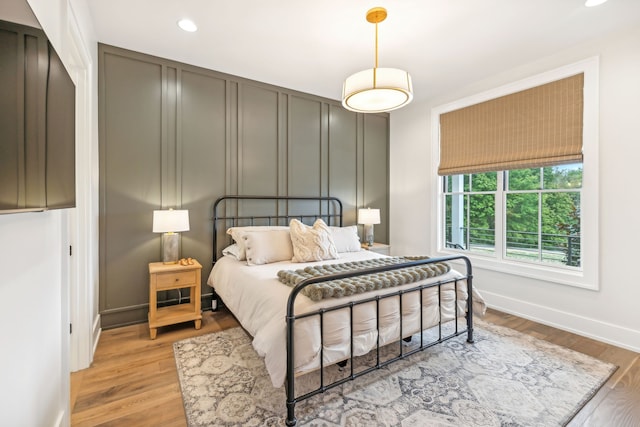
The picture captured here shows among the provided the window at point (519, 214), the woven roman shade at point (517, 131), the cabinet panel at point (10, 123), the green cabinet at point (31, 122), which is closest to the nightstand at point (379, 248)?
the window at point (519, 214)

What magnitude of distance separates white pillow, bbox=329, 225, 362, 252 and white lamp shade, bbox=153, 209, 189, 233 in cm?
167

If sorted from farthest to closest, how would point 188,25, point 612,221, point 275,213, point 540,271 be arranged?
point 275,213 < point 540,271 < point 612,221 < point 188,25

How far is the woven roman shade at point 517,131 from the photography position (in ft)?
9.86

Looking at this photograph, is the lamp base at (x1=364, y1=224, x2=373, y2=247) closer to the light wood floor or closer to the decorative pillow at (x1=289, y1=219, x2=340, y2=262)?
the decorative pillow at (x1=289, y1=219, x2=340, y2=262)

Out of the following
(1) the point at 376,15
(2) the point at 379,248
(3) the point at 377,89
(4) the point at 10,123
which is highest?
(1) the point at 376,15

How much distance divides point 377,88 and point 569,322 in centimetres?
306

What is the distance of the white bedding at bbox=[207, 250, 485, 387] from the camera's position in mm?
1734

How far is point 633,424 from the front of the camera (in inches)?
68.1

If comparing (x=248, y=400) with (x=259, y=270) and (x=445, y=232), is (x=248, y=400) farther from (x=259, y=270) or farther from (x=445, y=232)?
(x=445, y=232)

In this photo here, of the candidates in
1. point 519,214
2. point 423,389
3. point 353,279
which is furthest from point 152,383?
point 519,214

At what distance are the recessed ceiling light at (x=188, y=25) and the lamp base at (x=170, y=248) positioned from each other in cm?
196

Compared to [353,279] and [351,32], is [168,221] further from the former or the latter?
[351,32]

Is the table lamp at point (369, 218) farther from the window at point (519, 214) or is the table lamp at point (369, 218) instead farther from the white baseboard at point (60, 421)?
the white baseboard at point (60, 421)

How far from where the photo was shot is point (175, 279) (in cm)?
286
